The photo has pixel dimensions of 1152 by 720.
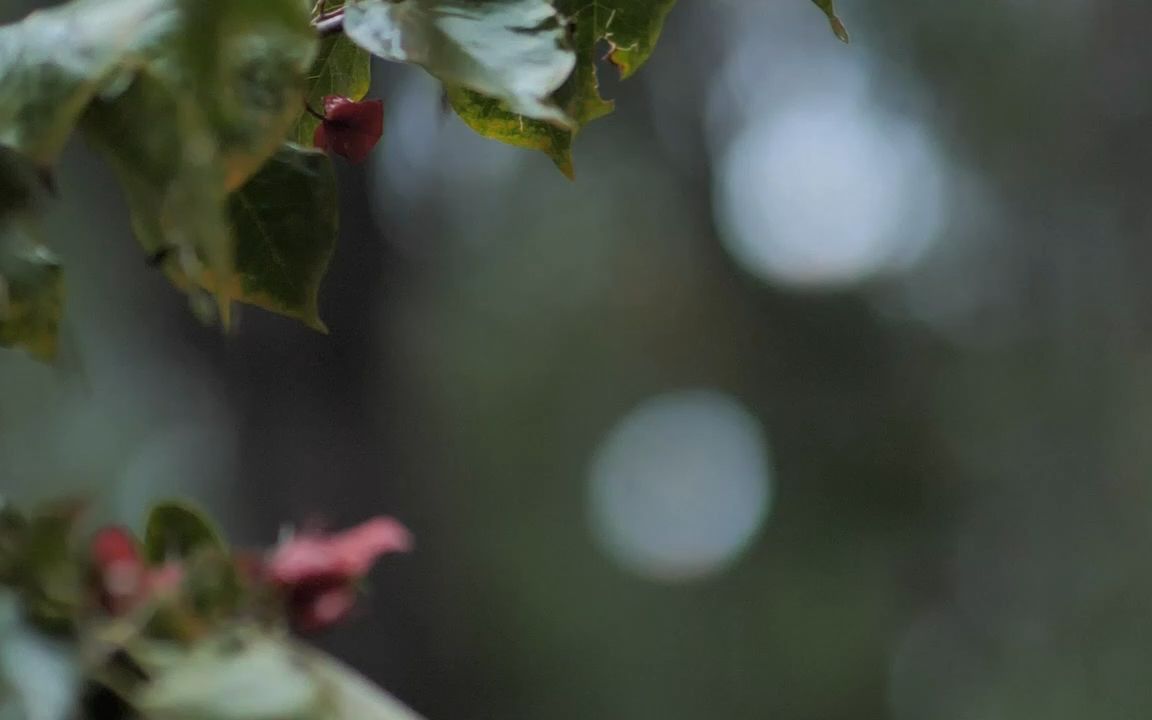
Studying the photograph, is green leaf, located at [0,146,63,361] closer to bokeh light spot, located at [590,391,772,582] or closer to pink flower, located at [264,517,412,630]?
pink flower, located at [264,517,412,630]

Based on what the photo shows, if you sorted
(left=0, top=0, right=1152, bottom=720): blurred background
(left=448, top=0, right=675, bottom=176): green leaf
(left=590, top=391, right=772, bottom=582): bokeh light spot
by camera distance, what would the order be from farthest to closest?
(left=590, top=391, right=772, bottom=582): bokeh light spot, (left=0, top=0, right=1152, bottom=720): blurred background, (left=448, top=0, right=675, bottom=176): green leaf

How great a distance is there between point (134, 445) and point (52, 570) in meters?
2.24

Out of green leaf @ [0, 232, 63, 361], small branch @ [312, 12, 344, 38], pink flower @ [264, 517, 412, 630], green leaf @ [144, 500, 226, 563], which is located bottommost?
pink flower @ [264, 517, 412, 630]

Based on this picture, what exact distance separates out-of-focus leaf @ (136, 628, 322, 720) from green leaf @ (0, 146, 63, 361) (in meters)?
0.07

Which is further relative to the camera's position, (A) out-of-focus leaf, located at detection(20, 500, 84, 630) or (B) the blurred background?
(B) the blurred background

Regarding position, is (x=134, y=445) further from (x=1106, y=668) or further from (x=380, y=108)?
(x=380, y=108)

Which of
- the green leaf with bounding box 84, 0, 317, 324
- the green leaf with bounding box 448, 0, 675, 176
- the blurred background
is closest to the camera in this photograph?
the green leaf with bounding box 84, 0, 317, 324

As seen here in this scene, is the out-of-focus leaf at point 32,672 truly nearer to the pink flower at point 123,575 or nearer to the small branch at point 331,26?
the pink flower at point 123,575

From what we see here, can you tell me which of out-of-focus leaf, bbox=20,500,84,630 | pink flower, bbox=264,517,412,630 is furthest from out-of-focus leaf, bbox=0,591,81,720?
pink flower, bbox=264,517,412,630

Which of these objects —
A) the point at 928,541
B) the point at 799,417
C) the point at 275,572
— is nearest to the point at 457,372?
the point at 799,417

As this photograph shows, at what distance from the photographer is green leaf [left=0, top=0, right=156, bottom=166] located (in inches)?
8.5

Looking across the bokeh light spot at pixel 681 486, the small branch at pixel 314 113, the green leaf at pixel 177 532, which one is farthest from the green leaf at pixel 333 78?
the bokeh light spot at pixel 681 486

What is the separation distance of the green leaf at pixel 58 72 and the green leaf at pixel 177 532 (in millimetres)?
151

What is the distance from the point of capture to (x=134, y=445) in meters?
2.37
